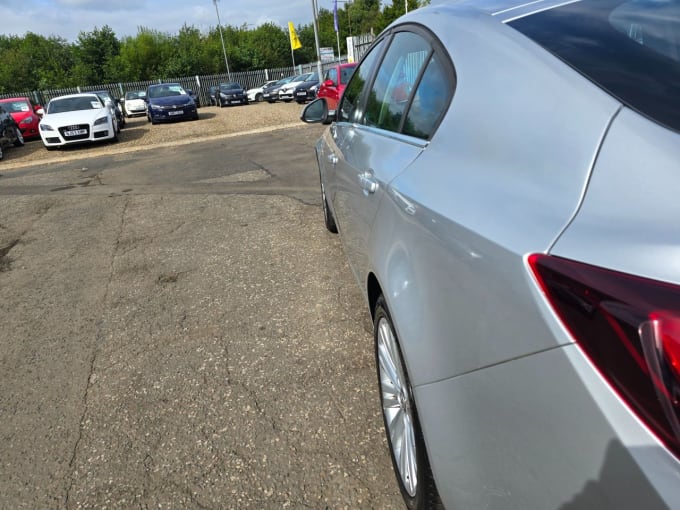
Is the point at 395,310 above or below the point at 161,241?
above

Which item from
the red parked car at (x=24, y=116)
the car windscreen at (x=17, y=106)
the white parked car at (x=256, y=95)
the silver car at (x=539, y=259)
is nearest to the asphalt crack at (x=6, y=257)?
the silver car at (x=539, y=259)

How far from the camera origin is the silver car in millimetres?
853

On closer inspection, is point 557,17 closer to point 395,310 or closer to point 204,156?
point 395,310

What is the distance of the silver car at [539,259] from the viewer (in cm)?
85

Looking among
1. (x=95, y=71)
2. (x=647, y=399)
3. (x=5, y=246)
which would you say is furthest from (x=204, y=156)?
(x=95, y=71)

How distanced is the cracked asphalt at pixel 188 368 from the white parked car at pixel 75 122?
8.26 meters

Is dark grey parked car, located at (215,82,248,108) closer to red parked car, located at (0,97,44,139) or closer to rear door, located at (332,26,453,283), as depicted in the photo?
red parked car, located at (0,97,44,139)

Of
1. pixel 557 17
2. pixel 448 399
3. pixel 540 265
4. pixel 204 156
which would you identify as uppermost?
pixel 557 17

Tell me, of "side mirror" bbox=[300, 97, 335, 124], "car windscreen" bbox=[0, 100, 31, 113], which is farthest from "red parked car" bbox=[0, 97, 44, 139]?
"side mirror" bbox=[300, 97, 335, 124]

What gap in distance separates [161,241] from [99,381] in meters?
2.64

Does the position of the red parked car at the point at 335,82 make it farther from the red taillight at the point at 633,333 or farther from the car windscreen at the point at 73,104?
the red taillight at the point at 633,333

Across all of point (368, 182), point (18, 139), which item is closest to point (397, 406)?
point (368, 182)

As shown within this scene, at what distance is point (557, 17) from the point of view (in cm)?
151

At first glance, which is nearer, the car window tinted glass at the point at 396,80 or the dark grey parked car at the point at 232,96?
the car window tinted glass at the point at 396,80
